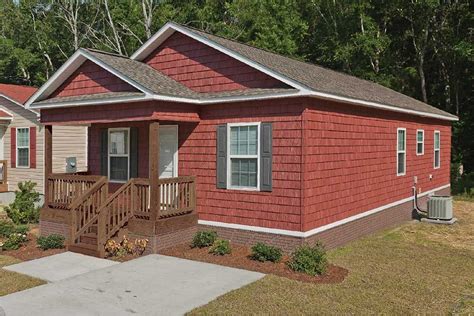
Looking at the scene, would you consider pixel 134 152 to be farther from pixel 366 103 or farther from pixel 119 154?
pixel 366 103

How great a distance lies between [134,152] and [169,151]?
4.82 ft

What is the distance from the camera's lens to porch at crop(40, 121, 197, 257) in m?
10.5

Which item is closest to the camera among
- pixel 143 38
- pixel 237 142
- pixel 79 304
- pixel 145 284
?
pixel 79 304

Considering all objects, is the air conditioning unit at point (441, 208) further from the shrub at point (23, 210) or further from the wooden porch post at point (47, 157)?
the shrub at point (23, 210)

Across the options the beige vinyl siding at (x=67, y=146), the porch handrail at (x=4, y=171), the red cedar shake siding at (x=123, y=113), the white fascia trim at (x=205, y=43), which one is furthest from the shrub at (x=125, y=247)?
the porch handrail at (x=4, y=171)

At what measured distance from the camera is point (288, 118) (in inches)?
403

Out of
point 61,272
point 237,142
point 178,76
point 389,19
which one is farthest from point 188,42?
point 389,19

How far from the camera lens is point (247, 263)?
9.69 metres

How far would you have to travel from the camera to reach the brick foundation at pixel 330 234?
10.4 metres

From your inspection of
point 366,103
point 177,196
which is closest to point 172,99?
point 177,196

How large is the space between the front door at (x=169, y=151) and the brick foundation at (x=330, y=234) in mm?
1859

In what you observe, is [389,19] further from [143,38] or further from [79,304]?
[79,304]

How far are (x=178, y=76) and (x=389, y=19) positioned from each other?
76.9 ft

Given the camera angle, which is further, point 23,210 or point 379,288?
point 23,210
